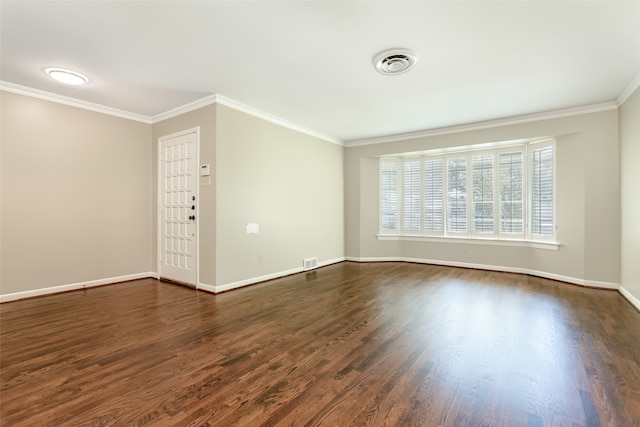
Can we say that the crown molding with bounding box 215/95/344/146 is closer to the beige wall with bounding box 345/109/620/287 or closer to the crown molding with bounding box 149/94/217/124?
the crown molding with bounding box 149/94/217/124

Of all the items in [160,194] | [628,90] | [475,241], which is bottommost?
[475,241]

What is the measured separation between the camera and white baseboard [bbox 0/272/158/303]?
387 cm

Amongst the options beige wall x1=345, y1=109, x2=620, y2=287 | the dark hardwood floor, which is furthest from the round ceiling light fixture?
beige wall x1=345, y1=109, x2=620, y2=287

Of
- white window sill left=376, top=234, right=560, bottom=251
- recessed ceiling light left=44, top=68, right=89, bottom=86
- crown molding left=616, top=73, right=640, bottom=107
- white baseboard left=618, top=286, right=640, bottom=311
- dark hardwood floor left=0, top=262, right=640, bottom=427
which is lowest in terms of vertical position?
dark hardwood floor left=0, top=262, right=640, bottom=427

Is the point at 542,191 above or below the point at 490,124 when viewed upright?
below

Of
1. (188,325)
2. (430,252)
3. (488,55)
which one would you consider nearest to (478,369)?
(188,325)

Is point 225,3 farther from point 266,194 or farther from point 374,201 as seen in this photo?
point 374,201

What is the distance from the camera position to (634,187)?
12.2 ft

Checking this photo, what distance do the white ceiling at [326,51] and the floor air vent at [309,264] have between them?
285cm

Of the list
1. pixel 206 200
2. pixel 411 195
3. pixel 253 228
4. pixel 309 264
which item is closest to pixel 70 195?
pixel 206 200

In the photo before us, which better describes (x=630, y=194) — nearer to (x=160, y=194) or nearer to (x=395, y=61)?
(x=395, y=61)

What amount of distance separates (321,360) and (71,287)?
4.12m

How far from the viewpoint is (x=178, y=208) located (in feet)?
15.9

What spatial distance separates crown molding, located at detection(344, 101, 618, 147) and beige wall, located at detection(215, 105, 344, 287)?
3.02ft
